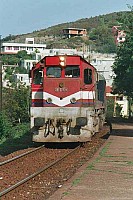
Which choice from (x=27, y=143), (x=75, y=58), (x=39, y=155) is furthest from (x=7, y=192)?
(x=27, y=143)

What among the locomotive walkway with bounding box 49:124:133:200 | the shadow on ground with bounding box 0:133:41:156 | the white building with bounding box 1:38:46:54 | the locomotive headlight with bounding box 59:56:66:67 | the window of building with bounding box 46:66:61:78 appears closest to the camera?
the locomotive walkway with bounding box 49:124:133:200

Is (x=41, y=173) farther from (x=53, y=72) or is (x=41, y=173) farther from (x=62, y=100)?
(x=53, y=72)

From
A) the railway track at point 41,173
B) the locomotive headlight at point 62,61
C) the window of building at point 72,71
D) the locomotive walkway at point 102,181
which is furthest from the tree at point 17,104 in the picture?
the locomotive walkway at point 102,181

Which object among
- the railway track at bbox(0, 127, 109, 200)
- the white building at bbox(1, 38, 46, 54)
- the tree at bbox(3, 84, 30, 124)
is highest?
the white building at bbox(1, 38, 46, 54)

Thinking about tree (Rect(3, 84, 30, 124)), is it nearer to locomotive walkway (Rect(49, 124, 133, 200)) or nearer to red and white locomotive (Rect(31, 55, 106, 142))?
red and white locomotive (Rect(31, 55, 106, 142))

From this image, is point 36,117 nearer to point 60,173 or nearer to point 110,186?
point 60,173

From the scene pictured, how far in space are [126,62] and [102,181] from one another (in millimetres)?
33110

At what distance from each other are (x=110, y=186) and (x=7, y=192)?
226cm

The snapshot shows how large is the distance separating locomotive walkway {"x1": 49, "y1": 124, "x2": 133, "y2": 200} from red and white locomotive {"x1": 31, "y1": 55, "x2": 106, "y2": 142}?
2401 mm

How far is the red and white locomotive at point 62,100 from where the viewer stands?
19281mm

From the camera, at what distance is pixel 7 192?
35.7 ft

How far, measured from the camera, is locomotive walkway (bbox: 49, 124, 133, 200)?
9.90 meters

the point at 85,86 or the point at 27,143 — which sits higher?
the point at 85,86

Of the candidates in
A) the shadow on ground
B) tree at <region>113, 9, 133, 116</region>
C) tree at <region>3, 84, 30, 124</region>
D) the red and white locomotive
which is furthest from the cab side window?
tree at <region>3, 84, 30, 124</region>
